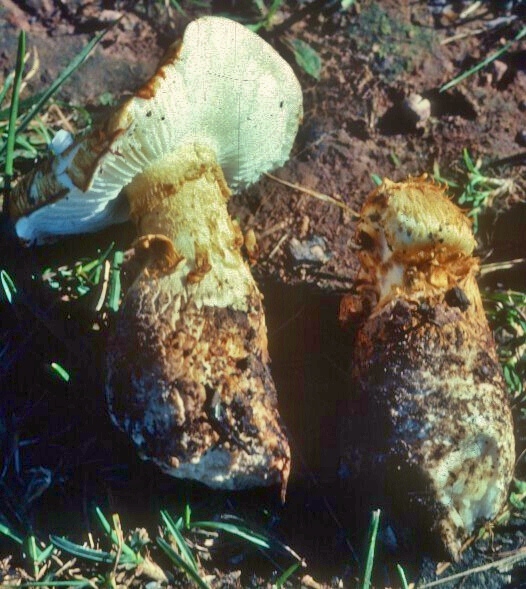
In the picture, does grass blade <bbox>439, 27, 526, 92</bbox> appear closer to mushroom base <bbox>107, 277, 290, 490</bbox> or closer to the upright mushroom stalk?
the upright mushroom stalk

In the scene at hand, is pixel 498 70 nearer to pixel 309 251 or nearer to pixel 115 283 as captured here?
pixel 309 251

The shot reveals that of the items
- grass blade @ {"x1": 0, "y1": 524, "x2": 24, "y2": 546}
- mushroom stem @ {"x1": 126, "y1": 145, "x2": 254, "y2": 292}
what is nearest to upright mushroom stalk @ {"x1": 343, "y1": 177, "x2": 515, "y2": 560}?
mushroom stem @ {"x1": 126, "y1": 145, "x2": 254, "y2": 292}

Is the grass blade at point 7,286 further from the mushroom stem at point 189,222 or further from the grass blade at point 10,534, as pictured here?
the grass blade at point 10,534

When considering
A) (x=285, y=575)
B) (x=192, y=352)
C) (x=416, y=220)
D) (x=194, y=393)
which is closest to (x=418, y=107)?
(x=416, y=220)

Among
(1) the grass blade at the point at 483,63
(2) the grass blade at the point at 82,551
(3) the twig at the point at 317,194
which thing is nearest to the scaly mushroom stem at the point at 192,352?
(2) the grass blade at the point at 82,551

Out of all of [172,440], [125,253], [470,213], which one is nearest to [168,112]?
[125,253]

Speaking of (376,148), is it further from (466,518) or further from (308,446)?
(466,518)
